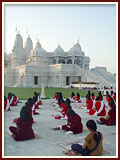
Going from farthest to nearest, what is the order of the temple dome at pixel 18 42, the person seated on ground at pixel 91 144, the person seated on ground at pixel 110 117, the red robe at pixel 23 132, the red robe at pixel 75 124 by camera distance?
the temple dome at pixel 18 42 < the person seated on ground at pixel 110 117 < the red robe at pixel 75 124 < the red robe at pixel 23 132 < the person seated on ground at pixel 91 144

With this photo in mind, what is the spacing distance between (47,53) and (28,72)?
14062 millimetres

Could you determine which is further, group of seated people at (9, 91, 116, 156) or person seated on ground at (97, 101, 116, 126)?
person seated on ground at (97, 101, 116, 126)

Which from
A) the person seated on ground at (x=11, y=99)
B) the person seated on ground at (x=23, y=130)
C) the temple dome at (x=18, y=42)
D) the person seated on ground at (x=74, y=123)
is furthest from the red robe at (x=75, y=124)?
the temple dome at (x=18, y=42)

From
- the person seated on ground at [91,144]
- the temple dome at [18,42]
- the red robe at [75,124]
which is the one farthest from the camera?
the temple dome at [18,42]

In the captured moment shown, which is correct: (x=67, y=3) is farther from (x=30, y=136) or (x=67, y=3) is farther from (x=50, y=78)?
(x=50, y=78)

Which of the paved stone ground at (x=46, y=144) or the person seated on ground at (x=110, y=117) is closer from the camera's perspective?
the paved stone ground at (x=46, y=144)

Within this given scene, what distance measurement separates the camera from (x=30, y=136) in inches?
229

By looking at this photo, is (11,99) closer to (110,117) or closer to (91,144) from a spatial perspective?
(110,117)

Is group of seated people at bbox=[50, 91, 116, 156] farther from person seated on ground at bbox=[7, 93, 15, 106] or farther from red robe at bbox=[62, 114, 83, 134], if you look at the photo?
person seated on ground at bbox=[7, 93, 15, 106]

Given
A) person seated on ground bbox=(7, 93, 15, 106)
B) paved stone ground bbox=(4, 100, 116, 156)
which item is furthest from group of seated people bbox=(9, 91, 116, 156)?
person seated on ground bbox=(7, 93, 15, 106)

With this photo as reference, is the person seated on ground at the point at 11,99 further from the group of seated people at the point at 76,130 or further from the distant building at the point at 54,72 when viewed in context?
the distant building at the point at 54,72

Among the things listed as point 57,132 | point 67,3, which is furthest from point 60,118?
point 67,3

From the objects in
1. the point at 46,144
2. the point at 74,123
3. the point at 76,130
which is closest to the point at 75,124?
the point at 74,123

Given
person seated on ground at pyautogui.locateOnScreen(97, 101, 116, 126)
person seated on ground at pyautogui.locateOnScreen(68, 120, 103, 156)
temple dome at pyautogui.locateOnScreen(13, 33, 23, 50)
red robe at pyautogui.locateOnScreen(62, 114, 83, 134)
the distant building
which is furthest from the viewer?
temple dome at pyautogui.locateOnScreen(13, 33, 23, 50)
